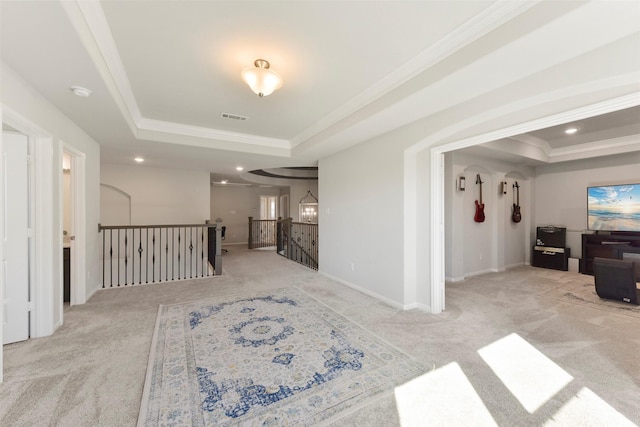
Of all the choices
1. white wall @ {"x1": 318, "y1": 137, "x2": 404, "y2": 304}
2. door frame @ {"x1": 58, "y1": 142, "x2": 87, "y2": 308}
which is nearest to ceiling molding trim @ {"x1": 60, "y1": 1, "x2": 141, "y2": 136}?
door frame @ {"x1": 58, "y1": 142, "x2": 87, "y2": 308}

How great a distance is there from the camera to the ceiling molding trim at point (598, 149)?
4.91 metres

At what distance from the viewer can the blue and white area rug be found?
1.76 m

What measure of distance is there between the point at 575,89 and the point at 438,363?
2454mm

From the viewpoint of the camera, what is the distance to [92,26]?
6.20 ft

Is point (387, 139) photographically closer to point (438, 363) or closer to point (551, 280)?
point (438, 363)

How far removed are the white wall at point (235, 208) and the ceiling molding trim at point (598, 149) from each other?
9855mm

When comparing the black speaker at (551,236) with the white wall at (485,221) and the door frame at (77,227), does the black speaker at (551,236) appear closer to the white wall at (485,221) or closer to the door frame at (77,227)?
the white wall at (485,221)

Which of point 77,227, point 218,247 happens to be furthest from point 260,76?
point 218,247

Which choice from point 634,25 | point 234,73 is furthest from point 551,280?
point 234,73

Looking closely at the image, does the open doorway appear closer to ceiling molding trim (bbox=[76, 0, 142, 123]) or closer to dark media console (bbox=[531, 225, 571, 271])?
ceiling molding trim (bbox=[76, 0, 142, 123])

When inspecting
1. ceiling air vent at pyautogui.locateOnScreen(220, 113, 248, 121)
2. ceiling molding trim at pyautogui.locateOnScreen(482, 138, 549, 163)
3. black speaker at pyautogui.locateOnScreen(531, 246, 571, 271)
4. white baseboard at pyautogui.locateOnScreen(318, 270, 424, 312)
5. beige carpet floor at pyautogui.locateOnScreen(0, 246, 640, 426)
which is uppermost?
ceiling air vent at pyautogui.locateOnScreen(220, 113, 248, 121)

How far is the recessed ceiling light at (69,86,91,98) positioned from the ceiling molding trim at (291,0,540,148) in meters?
2.68

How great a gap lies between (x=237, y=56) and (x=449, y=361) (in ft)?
10.9

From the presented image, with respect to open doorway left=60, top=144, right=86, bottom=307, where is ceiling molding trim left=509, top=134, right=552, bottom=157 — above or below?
above
